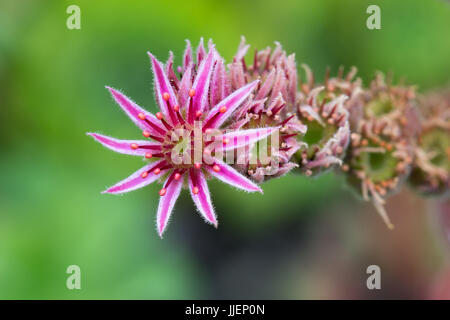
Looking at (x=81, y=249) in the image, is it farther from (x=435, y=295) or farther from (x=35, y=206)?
(x=435, y=295)

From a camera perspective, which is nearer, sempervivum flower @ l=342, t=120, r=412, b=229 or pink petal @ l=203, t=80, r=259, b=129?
pink petal @ l=203, t=80, r=259, b=129

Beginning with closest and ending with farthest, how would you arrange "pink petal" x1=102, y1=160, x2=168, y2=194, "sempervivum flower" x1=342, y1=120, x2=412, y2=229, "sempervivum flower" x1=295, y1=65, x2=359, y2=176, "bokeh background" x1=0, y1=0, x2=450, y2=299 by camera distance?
"pink petal" x1=102, y1=160, x2=168, y2=194, "sempervivum flower" x1=295, y1=65, x2=359, y2=176, "sempervivum flower" x1=342, y1=120, x2=412, y2=229, "bokeh background" x1=0, y1=0, x2=450, y2=299

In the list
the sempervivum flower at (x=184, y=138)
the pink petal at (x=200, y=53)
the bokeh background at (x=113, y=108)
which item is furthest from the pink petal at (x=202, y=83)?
the bokeh background at (x=113, y=108)

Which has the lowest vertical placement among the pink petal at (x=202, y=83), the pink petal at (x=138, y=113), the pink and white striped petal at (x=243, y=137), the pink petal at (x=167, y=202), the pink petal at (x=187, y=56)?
the pink petal at (x=167, y=202)

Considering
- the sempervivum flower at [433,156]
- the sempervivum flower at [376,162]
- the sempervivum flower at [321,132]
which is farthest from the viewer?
the sempervivum flower at [433,156]

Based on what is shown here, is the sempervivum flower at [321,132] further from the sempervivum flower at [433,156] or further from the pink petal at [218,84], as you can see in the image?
the sempervivum flower at [433,156]

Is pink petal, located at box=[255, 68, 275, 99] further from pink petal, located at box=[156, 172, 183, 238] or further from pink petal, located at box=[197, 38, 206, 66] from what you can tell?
pink petal, located at box=[156, 172, 183, 238]

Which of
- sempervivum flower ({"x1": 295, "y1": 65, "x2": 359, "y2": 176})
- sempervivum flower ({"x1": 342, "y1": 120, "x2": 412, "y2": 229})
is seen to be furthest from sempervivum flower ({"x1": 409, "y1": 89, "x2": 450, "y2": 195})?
sempervivum flower ({"x1": 295, "y1": 65, "x2": 359, "y2": 176})

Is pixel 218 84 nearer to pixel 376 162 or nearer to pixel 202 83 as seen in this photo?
pixel 202 83
